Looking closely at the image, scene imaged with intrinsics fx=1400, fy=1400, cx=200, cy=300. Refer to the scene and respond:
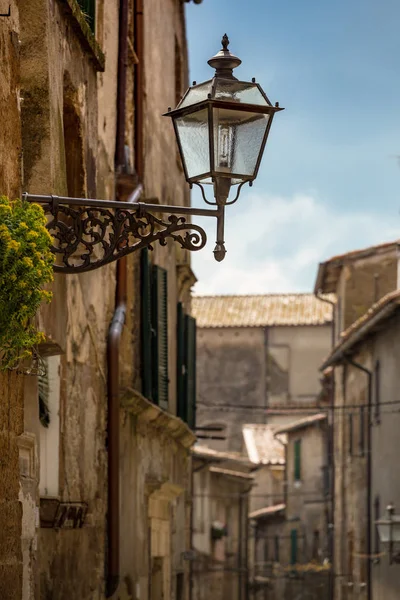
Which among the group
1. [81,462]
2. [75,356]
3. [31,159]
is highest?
[31,159]

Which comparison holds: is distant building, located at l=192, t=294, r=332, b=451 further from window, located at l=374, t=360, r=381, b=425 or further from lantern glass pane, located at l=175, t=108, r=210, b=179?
lantern glass pane, located at l=175, t=108, r=210, b=179

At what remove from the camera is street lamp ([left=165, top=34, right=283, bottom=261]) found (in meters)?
7.69

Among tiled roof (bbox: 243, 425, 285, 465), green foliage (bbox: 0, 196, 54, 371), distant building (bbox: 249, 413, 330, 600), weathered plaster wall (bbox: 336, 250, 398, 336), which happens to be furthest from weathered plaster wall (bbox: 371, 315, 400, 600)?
tiled roof (bbox: 243, 425, 285, 465)

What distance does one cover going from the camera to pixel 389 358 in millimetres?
25828

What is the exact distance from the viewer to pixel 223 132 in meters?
7.72

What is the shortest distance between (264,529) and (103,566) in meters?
40.9

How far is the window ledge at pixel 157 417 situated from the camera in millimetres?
15141

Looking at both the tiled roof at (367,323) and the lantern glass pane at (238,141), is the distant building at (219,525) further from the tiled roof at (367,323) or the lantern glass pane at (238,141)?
the lantern glass pane at (238,141)

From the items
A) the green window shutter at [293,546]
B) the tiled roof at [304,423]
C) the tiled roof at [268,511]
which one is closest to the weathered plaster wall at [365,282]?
the tiled roof at [304,423]

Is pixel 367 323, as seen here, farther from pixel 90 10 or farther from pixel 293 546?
pixel 293 546

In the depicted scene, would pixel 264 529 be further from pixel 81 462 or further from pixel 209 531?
pixel 81 462

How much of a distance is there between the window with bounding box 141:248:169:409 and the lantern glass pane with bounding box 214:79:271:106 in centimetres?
851

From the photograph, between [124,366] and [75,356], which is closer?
[75,356]

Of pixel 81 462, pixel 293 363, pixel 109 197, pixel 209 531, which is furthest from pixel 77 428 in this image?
pixel 293 363
